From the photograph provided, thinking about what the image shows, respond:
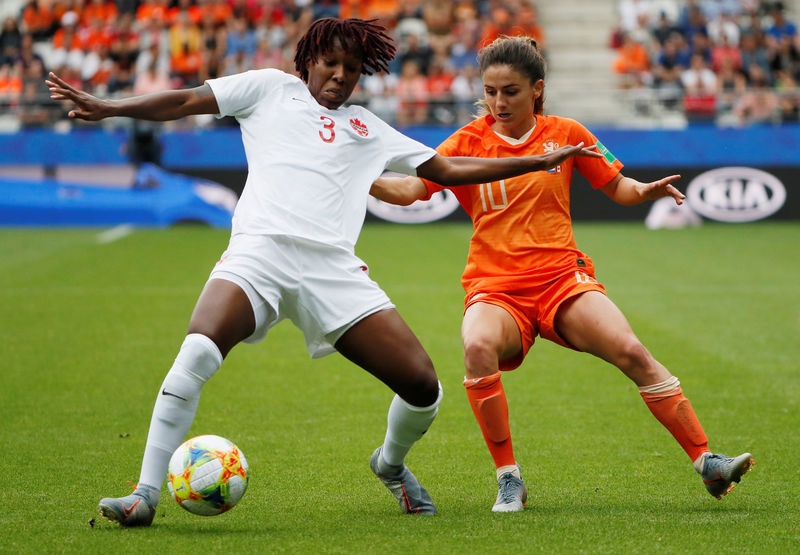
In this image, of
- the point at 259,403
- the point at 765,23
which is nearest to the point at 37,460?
the point at 259,403

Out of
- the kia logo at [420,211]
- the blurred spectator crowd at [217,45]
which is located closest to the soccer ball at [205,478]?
the kia logo at [420,211]

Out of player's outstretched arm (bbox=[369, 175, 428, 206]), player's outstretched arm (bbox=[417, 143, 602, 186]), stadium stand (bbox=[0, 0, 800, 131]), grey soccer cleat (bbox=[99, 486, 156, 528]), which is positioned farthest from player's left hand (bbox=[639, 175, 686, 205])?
stadium stand (bbox=[0, 0, 800, 131])

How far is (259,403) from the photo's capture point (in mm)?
7172

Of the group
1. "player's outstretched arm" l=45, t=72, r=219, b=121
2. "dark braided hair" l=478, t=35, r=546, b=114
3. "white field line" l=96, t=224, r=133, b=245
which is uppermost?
"dark braided hair" l=478, t=35, r=546, b=114

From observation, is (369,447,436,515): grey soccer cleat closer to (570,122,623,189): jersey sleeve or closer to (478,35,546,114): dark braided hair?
(570,122,623,189): jersey sleeve

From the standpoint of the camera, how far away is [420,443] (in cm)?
613

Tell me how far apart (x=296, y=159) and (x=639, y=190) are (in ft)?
5.56

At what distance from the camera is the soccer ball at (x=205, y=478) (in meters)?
4.30

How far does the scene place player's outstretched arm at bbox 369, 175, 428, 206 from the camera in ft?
16.9

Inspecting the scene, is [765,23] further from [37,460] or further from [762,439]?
[37,460]

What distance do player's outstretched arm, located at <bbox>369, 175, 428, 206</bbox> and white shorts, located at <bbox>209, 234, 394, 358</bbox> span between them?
724mm

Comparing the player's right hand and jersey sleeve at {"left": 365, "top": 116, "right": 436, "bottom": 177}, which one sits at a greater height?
the player's right hand

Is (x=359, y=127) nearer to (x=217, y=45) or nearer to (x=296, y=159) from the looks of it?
(x=296, y=159)

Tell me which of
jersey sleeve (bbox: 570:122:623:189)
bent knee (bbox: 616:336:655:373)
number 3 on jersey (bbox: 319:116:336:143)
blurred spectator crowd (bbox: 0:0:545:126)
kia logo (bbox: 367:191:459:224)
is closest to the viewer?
number 3 on jersey (bbox: 319:116:336:143)
